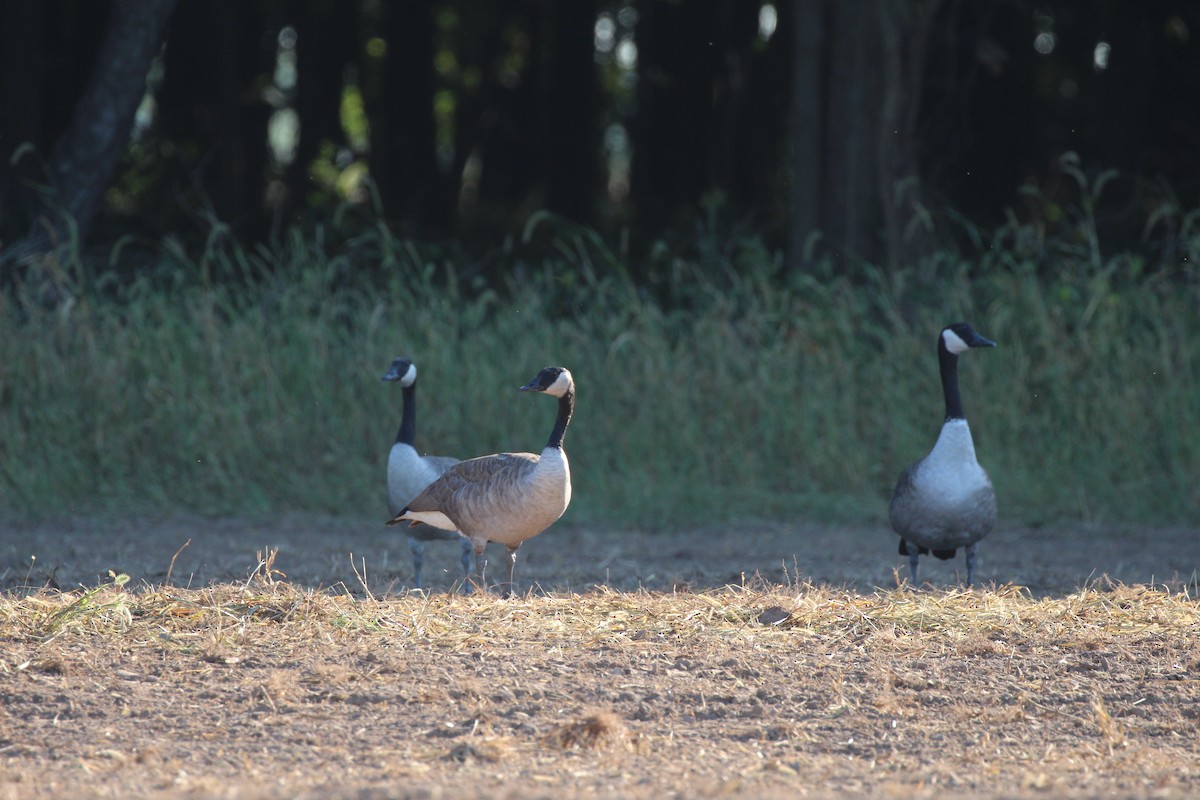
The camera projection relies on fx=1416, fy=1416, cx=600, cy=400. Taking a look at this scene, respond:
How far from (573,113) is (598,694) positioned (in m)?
17.3

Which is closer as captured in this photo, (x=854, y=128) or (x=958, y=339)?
(x=958, y=339)

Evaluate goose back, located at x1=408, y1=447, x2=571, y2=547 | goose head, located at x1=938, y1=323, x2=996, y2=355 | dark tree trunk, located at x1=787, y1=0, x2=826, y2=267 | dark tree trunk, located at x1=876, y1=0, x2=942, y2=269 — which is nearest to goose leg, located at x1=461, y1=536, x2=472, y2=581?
goose back, located at x1=408, y1=447, x2=571, y2=547

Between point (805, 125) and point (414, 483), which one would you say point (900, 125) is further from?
point (414, 483)

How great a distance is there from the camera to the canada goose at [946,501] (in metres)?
7.08

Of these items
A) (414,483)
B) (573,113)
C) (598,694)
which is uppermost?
(573,113)

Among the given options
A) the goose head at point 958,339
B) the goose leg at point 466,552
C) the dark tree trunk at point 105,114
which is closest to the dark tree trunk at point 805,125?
the goose head at point 958,339

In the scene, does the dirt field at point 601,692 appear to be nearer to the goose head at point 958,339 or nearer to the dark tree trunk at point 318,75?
the goose head at point 958,339

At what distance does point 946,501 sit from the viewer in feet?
23.2

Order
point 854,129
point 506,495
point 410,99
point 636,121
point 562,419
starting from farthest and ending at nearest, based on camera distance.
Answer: point 636,121 < point 410,99 < point 854,129 < point 562,419 < point 506,495

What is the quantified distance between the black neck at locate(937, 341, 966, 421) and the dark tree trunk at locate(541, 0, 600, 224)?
41.8 ft

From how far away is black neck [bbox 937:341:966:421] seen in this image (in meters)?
7.68

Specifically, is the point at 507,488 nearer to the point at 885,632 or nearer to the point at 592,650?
the point at 592,650

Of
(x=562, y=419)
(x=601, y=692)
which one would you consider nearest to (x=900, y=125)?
(x=562, y=419)

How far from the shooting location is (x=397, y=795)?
3.60 metres
